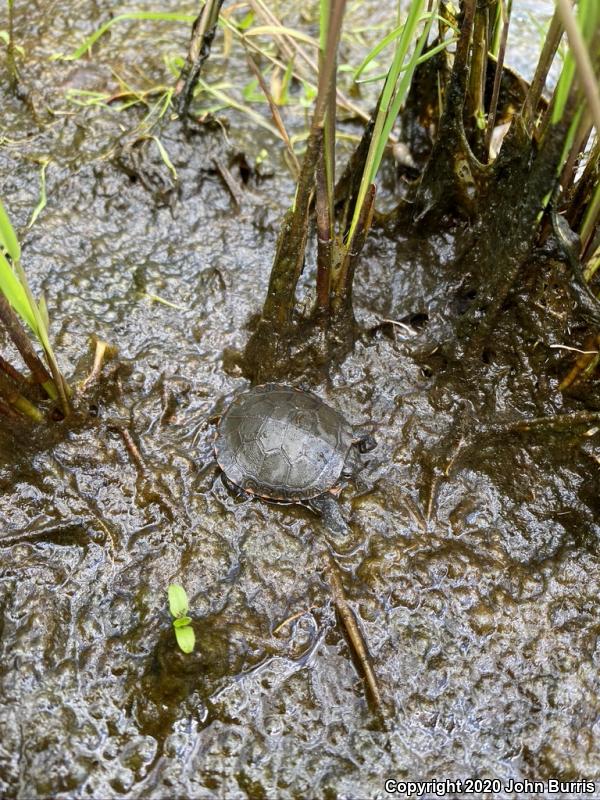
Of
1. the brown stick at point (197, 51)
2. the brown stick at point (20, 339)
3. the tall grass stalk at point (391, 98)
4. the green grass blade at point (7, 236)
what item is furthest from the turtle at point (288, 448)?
the brown stick at point (197, 51)

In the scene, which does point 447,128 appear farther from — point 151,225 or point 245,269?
point 151,225

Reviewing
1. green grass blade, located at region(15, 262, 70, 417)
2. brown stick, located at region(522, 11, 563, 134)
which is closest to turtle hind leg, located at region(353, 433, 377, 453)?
green grass blade, located at region(15, 262, 70, 417)

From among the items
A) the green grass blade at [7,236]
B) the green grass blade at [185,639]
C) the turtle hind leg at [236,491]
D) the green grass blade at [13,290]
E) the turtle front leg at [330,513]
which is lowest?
the green grass blade at [185,639]

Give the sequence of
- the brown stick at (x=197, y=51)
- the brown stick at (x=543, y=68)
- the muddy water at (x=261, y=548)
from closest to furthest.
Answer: the brown stick at (x=543, y=68)
the muddy water at (x=261, y=548)
the brown stick at (x=197, y=51)

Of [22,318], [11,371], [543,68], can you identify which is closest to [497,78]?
[543,68]

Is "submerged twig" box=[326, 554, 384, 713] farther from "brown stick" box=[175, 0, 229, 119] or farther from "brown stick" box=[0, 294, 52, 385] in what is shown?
"brown stick" box=[175, 0, 229, 119]

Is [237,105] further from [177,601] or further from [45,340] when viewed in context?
[177,601]

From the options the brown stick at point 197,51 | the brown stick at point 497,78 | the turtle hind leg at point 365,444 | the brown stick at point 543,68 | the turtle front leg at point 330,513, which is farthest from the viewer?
the brown stick at point 197,51

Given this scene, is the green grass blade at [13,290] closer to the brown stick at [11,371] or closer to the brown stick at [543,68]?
the brown stick at [11,371]
